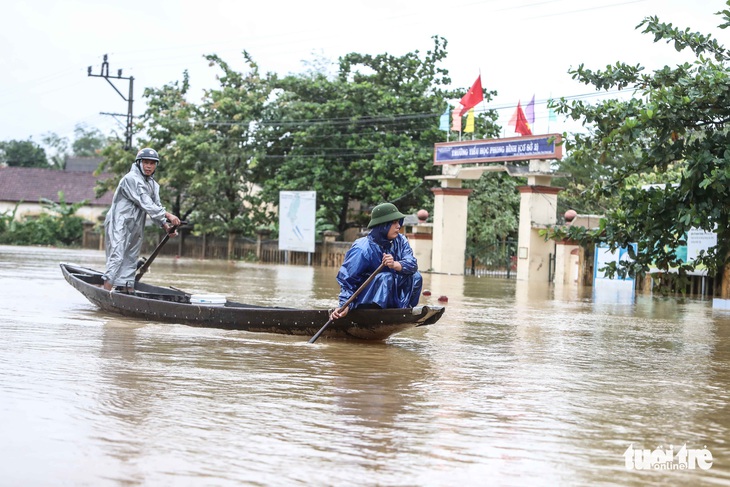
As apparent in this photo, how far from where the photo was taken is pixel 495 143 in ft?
97.9

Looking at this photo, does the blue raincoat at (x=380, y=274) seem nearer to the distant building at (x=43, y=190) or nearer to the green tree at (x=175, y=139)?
the green tree at (x=175, y=139)

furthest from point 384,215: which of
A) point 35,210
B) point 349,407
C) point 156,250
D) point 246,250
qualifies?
point 35,210

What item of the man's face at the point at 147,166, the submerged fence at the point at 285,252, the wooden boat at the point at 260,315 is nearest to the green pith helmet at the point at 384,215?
the wooden boat at the point at 260,315

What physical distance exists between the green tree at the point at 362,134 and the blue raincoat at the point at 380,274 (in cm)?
2747

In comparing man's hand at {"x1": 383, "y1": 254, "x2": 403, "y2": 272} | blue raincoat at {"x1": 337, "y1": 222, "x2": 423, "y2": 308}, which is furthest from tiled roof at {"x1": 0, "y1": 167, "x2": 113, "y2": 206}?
man's hand at {"x1": 383, "y1": 254, "x2": 403, "y2": 272}

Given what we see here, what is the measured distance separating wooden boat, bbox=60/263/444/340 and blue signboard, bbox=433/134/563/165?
682 inches

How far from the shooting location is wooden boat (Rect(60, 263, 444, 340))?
9.39 meters

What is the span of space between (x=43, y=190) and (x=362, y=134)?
106ft

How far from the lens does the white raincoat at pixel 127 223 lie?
11633 mm

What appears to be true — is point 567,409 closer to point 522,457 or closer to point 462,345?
point 522,457

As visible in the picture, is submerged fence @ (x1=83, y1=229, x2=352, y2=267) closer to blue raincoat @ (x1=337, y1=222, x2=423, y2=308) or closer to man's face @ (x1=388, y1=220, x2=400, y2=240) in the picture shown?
blue raincoat @ (x1=337, y1=222, x2=423, y2=308)

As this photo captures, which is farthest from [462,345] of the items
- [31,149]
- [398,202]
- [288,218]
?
[31,149]

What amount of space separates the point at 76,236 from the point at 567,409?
51021mm

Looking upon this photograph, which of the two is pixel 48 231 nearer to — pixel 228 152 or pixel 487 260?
pixel 228 152
